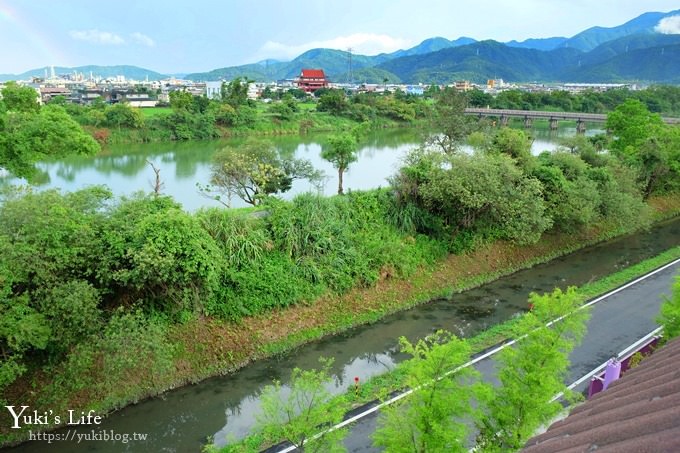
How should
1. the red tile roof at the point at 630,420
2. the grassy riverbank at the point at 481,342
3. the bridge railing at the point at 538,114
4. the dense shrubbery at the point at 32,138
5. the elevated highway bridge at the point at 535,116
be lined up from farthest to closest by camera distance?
1. the elevated highway bridge at the point at 535,116
2. the bridge railing at the point at 538,114
3. the dense shrubbery at the point at 32,138
4. the grassy riverbank at the point at 481,342
5. the red tile roof at the point at 630,420

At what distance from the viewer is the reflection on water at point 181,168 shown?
28.1 metres

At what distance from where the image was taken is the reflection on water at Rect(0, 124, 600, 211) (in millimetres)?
28150

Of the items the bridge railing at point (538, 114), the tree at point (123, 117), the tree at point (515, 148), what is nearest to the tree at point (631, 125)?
the tree at point (515, 148)

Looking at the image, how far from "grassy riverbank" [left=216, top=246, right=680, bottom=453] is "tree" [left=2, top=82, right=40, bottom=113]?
18396 millimetres

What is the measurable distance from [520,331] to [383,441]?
3.04m

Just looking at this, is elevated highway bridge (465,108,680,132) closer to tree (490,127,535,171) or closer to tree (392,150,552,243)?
tree (490,127,535,171)

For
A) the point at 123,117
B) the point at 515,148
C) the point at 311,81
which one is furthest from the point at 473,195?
the point at 311,81

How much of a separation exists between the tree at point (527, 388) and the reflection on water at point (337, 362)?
4.53m

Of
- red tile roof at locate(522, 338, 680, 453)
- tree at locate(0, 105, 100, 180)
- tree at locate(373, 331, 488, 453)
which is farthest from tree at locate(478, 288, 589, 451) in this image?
tree at locate(0, 105, 100, 180)

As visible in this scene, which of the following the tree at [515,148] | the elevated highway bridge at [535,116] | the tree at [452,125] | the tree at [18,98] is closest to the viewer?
the tree at [18,98]

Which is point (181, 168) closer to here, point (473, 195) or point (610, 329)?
point (473, 195)

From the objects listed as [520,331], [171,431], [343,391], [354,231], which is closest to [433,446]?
[520,331]

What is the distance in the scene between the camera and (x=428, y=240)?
1908 cm

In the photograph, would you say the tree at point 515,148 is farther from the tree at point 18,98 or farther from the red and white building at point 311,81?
the red and white building at point 311,81
